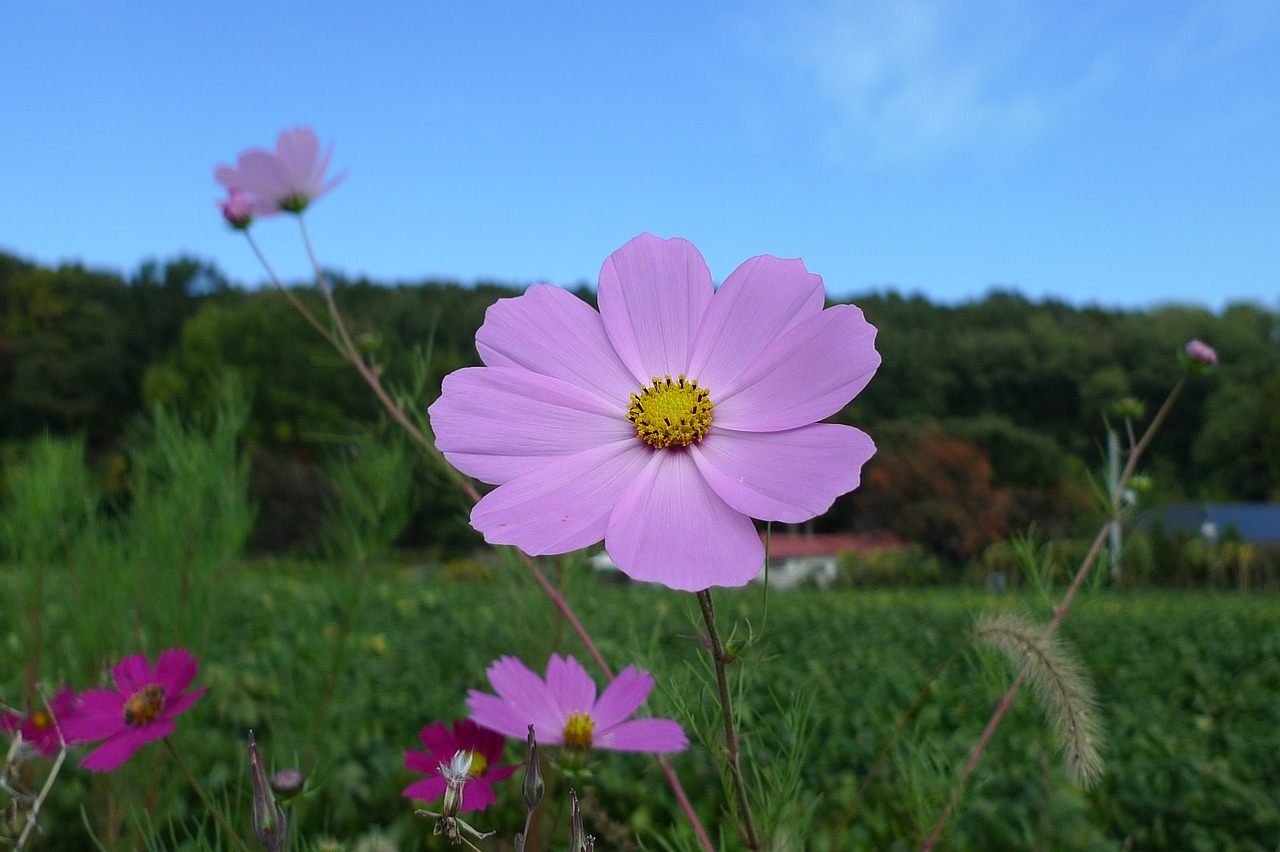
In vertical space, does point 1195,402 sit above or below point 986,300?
below

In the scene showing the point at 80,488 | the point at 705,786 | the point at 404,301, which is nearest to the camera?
the point at 705,786

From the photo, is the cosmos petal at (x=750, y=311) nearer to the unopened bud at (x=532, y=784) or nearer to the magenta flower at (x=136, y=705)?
the unopened bud at (x=532, y=784)

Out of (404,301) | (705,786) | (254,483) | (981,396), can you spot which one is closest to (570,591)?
(705,786)

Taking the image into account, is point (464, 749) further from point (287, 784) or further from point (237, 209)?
point (237, 209)

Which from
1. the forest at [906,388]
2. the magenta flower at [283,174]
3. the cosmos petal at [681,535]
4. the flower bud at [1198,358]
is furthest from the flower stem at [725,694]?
the forest at [906,388]

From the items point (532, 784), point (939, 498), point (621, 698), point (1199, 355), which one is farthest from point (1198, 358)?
point (939, 498)

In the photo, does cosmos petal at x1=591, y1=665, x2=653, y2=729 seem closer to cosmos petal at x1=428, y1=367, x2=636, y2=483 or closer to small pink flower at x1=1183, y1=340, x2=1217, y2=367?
cosmos petal at x1=428, y1=367, x2=636, y2=483

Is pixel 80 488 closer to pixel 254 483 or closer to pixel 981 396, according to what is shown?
pixel 254 483

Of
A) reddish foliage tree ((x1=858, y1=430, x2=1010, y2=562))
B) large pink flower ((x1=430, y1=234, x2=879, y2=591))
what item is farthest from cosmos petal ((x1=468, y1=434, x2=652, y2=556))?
reddish foliage tree ((x1=858, y1=430, x2=1010, y2=562))
